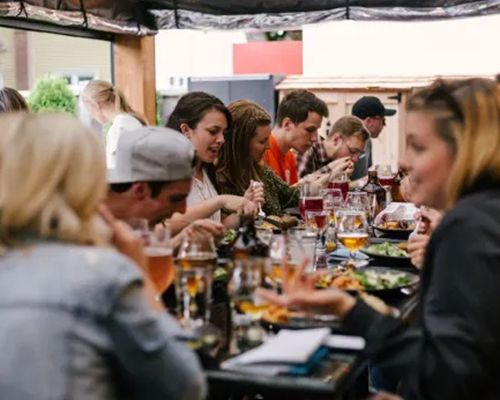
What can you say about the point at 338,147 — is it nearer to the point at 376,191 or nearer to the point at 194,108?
the point at 376,191

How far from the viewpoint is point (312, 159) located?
22.2 feet

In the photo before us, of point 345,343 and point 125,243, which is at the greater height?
point 125,243

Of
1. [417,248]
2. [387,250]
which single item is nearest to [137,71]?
[387,250]

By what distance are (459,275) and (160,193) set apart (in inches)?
37.1

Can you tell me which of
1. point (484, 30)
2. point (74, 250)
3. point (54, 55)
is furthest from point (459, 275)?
point (484, 30)

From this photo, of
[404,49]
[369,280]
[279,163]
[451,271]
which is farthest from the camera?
[404,49]

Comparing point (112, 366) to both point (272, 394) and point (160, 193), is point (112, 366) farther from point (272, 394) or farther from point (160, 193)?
point (160, 193)

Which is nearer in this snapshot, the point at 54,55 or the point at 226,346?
the point at 226,346

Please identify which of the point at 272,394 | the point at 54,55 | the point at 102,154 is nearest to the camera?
the point at 102,154

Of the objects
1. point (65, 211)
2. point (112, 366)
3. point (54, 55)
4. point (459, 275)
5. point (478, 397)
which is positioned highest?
point (54, 55)

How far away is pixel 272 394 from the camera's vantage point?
5.67ft

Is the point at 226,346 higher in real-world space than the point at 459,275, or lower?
lower

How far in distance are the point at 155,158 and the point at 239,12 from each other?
3853 mm

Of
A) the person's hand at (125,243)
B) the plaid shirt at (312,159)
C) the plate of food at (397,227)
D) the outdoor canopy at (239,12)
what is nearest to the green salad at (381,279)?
the person's hand at (125,243)
